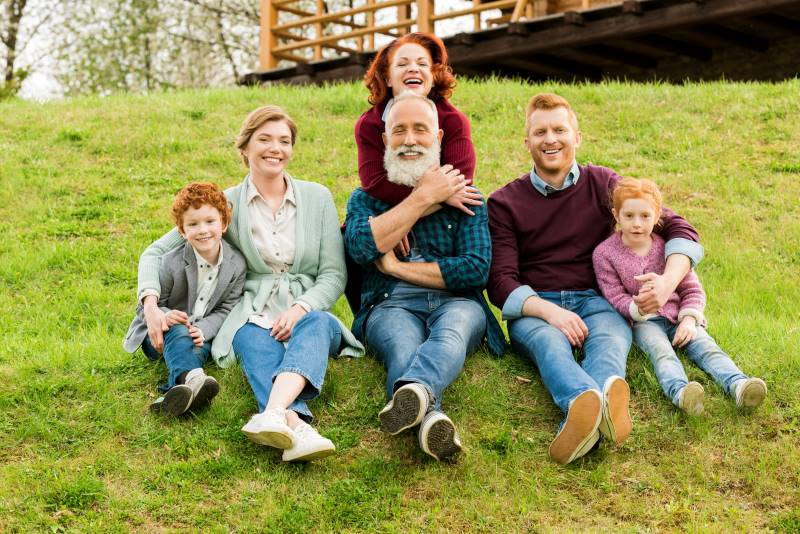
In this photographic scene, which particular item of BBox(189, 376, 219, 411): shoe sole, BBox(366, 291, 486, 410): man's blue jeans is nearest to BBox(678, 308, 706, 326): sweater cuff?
BBox(366, 291, 486, 410): man's blue jeans

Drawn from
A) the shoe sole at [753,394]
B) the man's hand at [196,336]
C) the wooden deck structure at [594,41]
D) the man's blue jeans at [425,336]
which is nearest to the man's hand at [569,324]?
the man's blue jeans at [425,336]

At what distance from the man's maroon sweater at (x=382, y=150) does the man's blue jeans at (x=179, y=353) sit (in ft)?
4.41

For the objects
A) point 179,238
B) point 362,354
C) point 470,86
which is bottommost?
point 362,354

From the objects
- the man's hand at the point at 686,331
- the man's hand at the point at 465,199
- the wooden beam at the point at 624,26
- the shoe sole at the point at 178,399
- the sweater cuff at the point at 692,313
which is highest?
the wooden beam at the point at 624,26

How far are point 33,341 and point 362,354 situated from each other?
2.37 metres

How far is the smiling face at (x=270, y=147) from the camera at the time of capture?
5.14 m

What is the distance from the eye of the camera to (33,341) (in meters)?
6.00

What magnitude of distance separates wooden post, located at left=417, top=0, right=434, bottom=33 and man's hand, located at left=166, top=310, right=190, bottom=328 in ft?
36.8

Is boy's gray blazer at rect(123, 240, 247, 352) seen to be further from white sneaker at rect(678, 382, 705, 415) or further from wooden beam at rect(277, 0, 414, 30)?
wooden beam at rect(277, 0, 414, 30)

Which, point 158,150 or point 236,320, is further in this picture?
point 158,150

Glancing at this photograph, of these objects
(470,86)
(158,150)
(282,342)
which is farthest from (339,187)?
(282,342)

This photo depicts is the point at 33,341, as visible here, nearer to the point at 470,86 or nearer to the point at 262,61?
the point at 470,86

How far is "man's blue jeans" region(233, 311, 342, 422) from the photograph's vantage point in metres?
4.42

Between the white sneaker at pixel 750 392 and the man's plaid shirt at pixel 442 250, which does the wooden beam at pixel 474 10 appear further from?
the white sneaker at pixel 750 392
